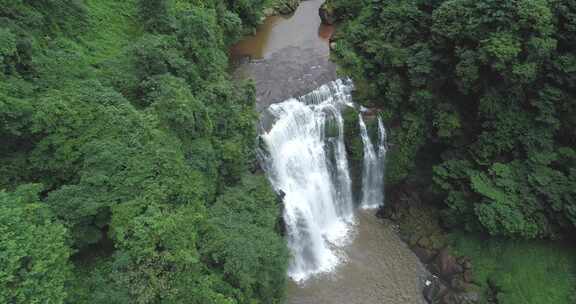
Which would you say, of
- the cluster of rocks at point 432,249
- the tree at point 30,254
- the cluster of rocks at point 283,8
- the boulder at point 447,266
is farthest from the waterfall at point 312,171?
the tree at point 30,254

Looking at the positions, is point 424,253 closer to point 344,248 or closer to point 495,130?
point 344,248

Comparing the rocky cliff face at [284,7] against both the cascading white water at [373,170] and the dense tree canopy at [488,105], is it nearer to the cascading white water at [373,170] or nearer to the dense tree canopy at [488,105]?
the dense tree canopy at [488,105]

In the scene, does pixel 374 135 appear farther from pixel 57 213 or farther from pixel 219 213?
pixel 57 213

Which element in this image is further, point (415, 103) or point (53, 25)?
point (415, 103)

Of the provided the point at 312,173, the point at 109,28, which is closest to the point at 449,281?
the point at 312,173

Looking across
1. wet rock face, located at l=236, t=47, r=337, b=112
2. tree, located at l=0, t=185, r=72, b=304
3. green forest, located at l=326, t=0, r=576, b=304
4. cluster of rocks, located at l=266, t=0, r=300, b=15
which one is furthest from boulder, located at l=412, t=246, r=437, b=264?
cluster of rocks, located at l=266, t=0, r=300, b=15

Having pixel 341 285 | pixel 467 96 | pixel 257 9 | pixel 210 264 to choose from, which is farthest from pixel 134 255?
pixel 257 9
